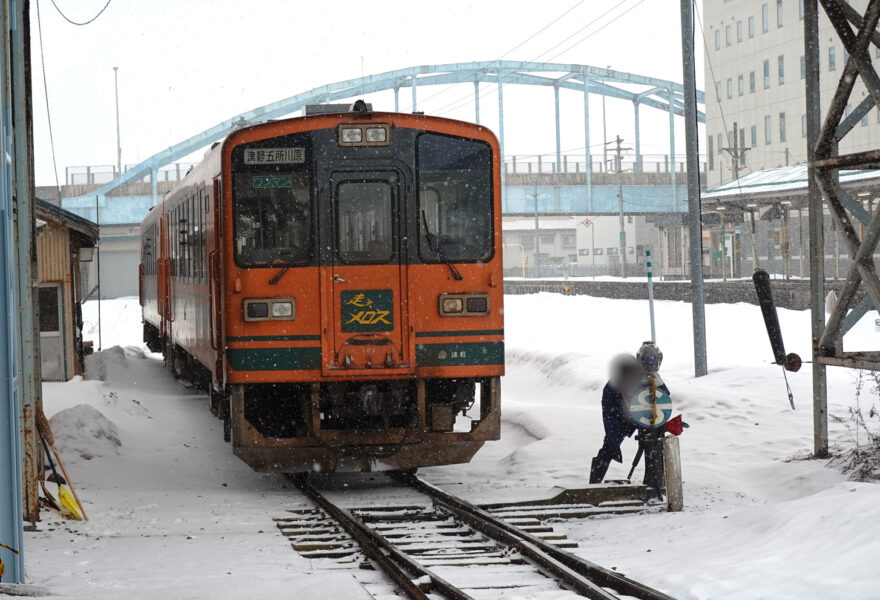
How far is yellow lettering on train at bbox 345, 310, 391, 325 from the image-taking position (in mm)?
10148

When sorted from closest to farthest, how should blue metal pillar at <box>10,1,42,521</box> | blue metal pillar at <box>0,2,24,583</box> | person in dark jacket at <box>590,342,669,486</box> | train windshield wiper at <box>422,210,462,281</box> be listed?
blue metal pillar at <box>0,2,24,583</box> → blue metal pillar at <box>10,1,42,521</box> → person in dark jacket at <box>590,342,669,486</box> → train windshield wiper at <box>422,210,462,281</box>

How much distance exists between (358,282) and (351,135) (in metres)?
1.29

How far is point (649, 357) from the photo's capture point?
9789mm

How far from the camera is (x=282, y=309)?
1003cm

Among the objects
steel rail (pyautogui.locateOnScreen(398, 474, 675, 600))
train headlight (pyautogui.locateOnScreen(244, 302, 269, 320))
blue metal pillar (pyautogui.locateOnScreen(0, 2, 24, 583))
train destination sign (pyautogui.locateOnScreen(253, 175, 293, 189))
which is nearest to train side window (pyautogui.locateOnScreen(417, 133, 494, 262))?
train destination sign (pyautogui.locateOnScreen(253, 175, 293, 189))

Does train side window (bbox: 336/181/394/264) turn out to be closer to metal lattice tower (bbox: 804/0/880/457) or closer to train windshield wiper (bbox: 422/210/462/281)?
train windshield wiper (bbox: 422/210/462/281)

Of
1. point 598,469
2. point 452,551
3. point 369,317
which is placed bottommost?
point 452,551

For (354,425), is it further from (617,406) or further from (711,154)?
(711,154)

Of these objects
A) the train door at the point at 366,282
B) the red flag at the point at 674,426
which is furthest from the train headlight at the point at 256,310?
the red flag at the point at 674,426

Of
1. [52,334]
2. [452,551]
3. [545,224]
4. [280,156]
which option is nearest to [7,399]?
[452,551]

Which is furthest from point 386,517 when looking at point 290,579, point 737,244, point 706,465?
point 737,244

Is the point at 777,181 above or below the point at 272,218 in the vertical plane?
above

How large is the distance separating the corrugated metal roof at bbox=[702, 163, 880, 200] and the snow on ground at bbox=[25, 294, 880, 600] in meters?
7.55

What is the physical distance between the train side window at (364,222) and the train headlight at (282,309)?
2.08 feet
